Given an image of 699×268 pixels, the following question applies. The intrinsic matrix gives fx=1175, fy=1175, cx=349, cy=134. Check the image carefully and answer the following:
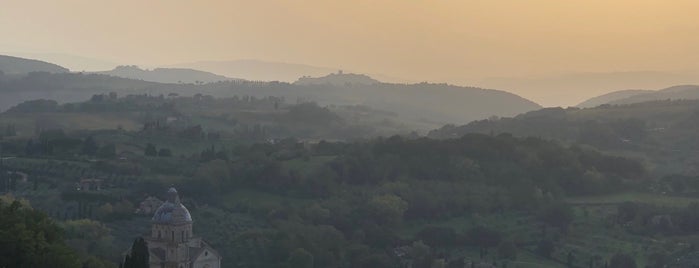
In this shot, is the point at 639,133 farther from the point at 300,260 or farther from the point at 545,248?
the point at 300,260

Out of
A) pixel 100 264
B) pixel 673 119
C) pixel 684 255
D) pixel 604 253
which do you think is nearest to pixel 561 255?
pixel 604 253

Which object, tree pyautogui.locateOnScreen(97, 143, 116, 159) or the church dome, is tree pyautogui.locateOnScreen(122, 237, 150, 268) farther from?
tree pyautogui.locateOnScreen(97, 143, 116, 159)

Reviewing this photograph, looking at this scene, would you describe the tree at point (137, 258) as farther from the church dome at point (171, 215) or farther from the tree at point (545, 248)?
the tree at point (545, 248)

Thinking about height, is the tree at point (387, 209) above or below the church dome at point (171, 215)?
below

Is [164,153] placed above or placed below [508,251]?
above

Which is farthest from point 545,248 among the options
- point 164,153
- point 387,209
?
point 164,153

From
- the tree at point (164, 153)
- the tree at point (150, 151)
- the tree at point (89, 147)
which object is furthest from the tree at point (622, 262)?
the tree at point (89, 147)

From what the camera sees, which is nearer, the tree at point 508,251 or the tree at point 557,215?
the tree at point 508,251
